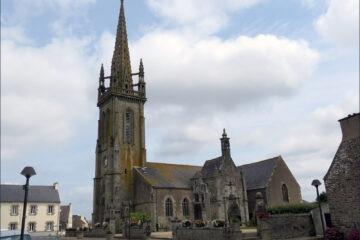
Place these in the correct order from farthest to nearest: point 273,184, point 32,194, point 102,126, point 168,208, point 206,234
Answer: point 32,194, point 102,126, point 273,184, point 168,208, point 206,234

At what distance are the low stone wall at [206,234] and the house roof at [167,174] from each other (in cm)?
1814

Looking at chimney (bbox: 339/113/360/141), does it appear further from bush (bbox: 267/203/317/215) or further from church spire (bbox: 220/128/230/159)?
church spire (bbox: 220/128/230/159)

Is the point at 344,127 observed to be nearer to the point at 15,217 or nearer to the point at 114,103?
the point at 114,103

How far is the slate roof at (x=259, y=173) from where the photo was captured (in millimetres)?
47531

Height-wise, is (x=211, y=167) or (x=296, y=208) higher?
(x=211, y=167)

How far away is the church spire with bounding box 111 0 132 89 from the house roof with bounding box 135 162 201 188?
12.7 meters

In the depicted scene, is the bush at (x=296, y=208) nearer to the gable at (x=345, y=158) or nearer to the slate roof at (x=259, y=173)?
the slate roof at (x=259, y=173)

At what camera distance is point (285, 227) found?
23750 millimetres

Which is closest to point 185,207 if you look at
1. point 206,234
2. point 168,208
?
point 168,208

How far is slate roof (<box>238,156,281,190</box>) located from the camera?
47531 millimetres

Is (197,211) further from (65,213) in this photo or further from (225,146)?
(65,213)

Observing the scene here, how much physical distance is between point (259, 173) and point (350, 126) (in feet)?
107

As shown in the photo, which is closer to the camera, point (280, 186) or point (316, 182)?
point (316, 182)

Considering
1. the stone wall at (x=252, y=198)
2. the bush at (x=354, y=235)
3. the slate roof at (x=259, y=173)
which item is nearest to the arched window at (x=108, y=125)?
the slate roof at (x=259, y=173)
